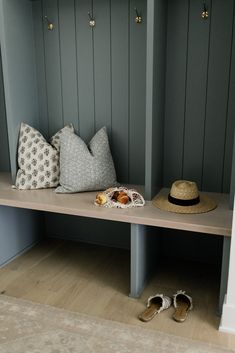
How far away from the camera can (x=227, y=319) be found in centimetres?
199

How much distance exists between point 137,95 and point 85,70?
1.38 ft

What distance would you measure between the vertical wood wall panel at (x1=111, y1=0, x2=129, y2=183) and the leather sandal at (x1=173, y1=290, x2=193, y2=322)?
0.92 metres

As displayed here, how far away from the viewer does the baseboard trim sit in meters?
1.98

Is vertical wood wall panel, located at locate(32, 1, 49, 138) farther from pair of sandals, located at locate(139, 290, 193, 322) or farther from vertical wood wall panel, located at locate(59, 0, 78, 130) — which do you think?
pair of sandals, located at locate(139, 290, 193, 322)

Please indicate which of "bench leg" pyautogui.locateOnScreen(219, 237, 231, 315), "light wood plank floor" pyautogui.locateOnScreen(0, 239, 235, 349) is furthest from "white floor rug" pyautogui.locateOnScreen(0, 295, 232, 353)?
"bench leg" pyautogui.locateOnScreen(219, 237, 231, 315)

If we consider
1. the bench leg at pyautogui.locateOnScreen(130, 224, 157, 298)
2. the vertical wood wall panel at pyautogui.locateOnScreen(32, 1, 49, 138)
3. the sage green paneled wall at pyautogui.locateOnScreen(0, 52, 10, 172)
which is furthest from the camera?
the sage green paneled wall at pyautogui.locateOnScreen(0, 52, 10, 172)

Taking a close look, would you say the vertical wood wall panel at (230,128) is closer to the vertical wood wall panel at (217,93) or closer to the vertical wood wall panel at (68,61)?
the vertical wood wall panel at (217,93)

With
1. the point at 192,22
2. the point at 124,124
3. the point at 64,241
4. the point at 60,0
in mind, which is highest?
the point at 60,0

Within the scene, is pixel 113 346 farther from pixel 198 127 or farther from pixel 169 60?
pixel 169 60

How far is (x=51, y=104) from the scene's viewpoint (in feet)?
9.36

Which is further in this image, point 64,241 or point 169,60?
point 64,241

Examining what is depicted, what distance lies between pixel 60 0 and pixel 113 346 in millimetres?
2227

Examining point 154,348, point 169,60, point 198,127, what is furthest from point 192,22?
point 154,348

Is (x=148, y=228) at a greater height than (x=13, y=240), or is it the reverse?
(x=148, y=228)
